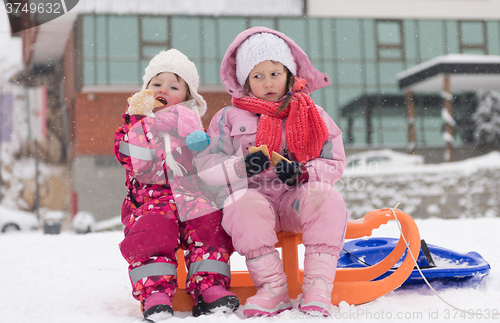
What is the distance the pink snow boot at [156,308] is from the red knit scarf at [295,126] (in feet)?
2.14

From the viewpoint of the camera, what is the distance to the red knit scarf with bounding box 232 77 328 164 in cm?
158

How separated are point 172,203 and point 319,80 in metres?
0.81

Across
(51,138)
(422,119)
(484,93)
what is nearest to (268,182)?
(422,119)

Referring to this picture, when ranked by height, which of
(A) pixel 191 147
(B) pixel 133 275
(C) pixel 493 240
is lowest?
(C) pixel 493 240

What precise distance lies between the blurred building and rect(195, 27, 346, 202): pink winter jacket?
1004 cm

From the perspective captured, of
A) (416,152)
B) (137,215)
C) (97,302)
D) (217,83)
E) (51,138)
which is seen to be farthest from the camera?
(51,138)

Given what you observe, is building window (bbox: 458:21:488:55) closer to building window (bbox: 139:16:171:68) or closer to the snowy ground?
building window (bbox: 139:16:171:68)

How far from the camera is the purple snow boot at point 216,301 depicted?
4.12 ft

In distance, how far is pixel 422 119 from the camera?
13.7 meters

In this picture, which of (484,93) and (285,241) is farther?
(484,93)

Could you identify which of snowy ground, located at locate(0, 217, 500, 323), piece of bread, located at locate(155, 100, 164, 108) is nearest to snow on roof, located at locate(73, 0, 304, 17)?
snowy ground, located at locate(0, 217, 500, 323)

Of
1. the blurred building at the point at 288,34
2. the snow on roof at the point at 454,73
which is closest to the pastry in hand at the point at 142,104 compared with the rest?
the blurred building at the point at 288,34

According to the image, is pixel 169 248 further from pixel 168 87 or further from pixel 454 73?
pixel 454 73

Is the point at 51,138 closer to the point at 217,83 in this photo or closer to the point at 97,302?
the point at 217,83
